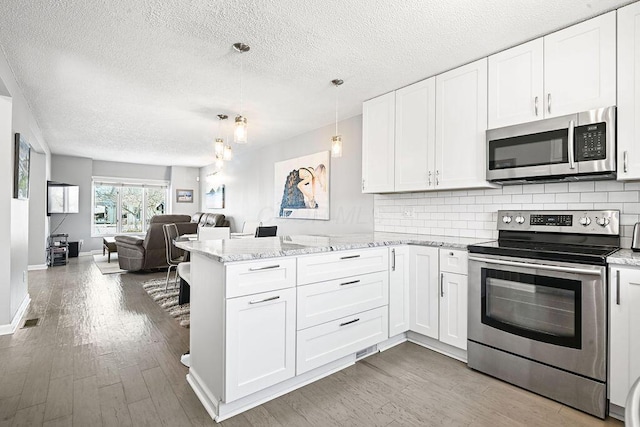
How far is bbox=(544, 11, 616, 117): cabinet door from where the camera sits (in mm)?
2035

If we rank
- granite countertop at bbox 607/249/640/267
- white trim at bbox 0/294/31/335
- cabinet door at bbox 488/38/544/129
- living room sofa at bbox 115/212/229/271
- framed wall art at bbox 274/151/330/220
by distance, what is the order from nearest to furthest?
granite countertop at bbox 607/249/640/267 < cabinet door at bbox 488/38/544/129 < white trim at bbox 0/294/31/335 < framed wall art at bbox 274/151/330/220 < living room sofa at bbox 115/212/229/271

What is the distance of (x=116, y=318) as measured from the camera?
3359 millimetres

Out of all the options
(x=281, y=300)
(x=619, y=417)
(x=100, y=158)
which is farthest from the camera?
(x=100, y=158)

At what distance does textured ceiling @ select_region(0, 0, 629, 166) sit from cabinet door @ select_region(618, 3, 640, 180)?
15 cm

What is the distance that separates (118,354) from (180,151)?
5.22 metres

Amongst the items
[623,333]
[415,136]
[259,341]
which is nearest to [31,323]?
[259,341]

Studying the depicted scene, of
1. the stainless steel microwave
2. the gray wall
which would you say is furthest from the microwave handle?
the gray wall

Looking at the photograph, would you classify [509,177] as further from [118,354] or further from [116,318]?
[116,318]

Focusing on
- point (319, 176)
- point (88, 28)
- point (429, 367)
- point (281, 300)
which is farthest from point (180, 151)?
point (429, 367)

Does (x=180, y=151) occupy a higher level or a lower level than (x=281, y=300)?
higher

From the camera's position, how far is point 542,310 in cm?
202

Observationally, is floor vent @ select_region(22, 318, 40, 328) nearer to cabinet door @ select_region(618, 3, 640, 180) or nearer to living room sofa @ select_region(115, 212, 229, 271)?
living room sofa @ select_region(115, 212, 229, 271)

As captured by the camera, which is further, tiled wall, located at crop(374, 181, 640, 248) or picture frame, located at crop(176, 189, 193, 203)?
picture frame, located at crop(176, 189, 193, 203)

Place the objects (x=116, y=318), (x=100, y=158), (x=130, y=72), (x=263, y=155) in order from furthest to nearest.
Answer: (x=100, y=158), (x=263, y=155), (x=116, y=318), (x=130, y=72)
